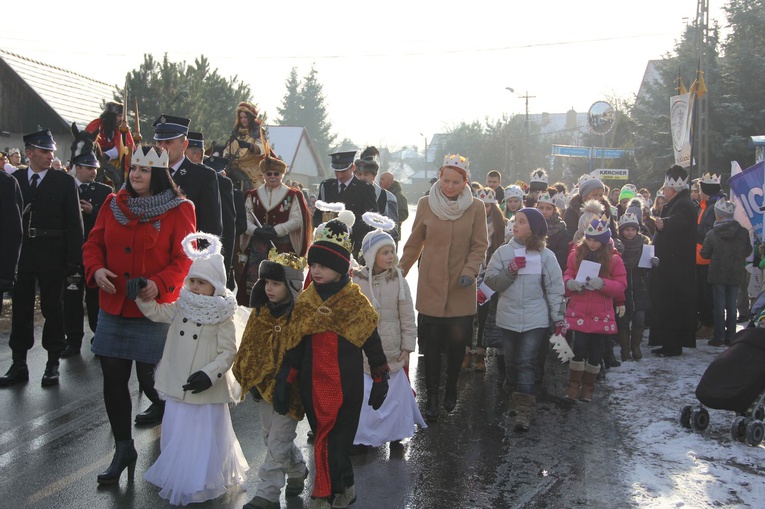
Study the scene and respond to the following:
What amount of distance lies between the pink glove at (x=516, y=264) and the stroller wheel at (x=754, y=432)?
2.26 metres

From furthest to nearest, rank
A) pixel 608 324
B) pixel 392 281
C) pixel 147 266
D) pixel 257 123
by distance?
pixel 257 123
pixel 608 324
pixel 392 281
pixel 147 266

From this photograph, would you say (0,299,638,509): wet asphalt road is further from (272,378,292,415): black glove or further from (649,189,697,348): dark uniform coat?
(649,189,697,348): dark uniform coat

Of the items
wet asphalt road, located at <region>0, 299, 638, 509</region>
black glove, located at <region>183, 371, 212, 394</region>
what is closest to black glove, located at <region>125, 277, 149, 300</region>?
black glove, located at <region>183, 371, 212, 394</region>

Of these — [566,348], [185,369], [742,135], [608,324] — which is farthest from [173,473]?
[742,135]

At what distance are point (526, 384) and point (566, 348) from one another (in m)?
0.60

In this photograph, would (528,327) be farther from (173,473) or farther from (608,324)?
(173,473)

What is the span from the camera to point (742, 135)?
1083 inches

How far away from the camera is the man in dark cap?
10289 millimetres

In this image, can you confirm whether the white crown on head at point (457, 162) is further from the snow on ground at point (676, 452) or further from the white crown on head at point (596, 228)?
the snow on ground at point (676, 452)

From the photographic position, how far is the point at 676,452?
6.39 m

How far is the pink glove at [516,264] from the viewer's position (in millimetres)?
7234

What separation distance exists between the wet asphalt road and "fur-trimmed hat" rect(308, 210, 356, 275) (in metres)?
1.53

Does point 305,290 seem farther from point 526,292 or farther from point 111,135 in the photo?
point 111,135

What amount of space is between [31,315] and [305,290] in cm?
409
